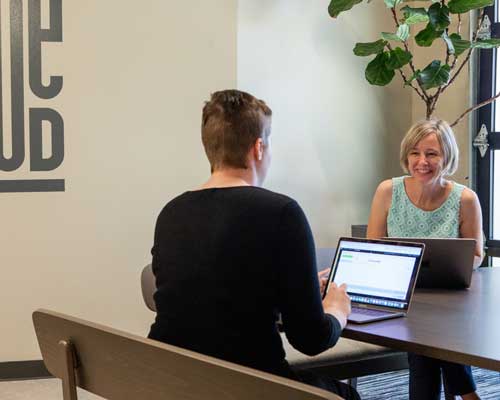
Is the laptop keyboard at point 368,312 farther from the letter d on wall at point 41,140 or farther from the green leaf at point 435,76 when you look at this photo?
the green leaf at point 435,76

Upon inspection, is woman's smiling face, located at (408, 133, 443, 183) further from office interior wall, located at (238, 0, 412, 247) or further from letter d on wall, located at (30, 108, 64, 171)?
letter d on wall, located at (30, 108, 64, 171)

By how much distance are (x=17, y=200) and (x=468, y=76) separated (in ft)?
9.06

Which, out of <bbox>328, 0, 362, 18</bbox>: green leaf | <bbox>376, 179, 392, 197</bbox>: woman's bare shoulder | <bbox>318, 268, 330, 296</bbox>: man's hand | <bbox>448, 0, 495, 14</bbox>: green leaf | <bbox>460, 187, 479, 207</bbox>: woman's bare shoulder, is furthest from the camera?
<bbox>328, 0, 362, 18</bbox>: green leaf

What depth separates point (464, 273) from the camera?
2.35m

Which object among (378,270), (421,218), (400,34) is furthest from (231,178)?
(400,34)

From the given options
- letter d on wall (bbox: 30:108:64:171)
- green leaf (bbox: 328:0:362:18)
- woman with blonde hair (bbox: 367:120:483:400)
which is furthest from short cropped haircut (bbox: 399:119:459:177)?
letter d on wall (bbox: 30:108:64:171)

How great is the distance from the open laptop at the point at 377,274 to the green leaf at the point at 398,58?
223cm

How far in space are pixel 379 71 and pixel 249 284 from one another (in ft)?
9.21

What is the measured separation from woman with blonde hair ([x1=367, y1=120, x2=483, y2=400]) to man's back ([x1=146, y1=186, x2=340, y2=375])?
131 cm

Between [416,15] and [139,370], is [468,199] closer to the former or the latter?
[416,15]

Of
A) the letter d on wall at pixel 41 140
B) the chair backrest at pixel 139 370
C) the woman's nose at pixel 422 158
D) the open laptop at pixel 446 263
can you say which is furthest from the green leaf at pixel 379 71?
the chair backrest at pixel 139 370

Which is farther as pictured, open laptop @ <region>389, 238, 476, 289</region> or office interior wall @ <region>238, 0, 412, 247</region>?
office interior wall @ <region>238, 0, 412, 247</region>

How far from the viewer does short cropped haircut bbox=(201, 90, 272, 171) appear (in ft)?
5.94

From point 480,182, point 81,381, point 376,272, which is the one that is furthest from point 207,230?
point 480,182
